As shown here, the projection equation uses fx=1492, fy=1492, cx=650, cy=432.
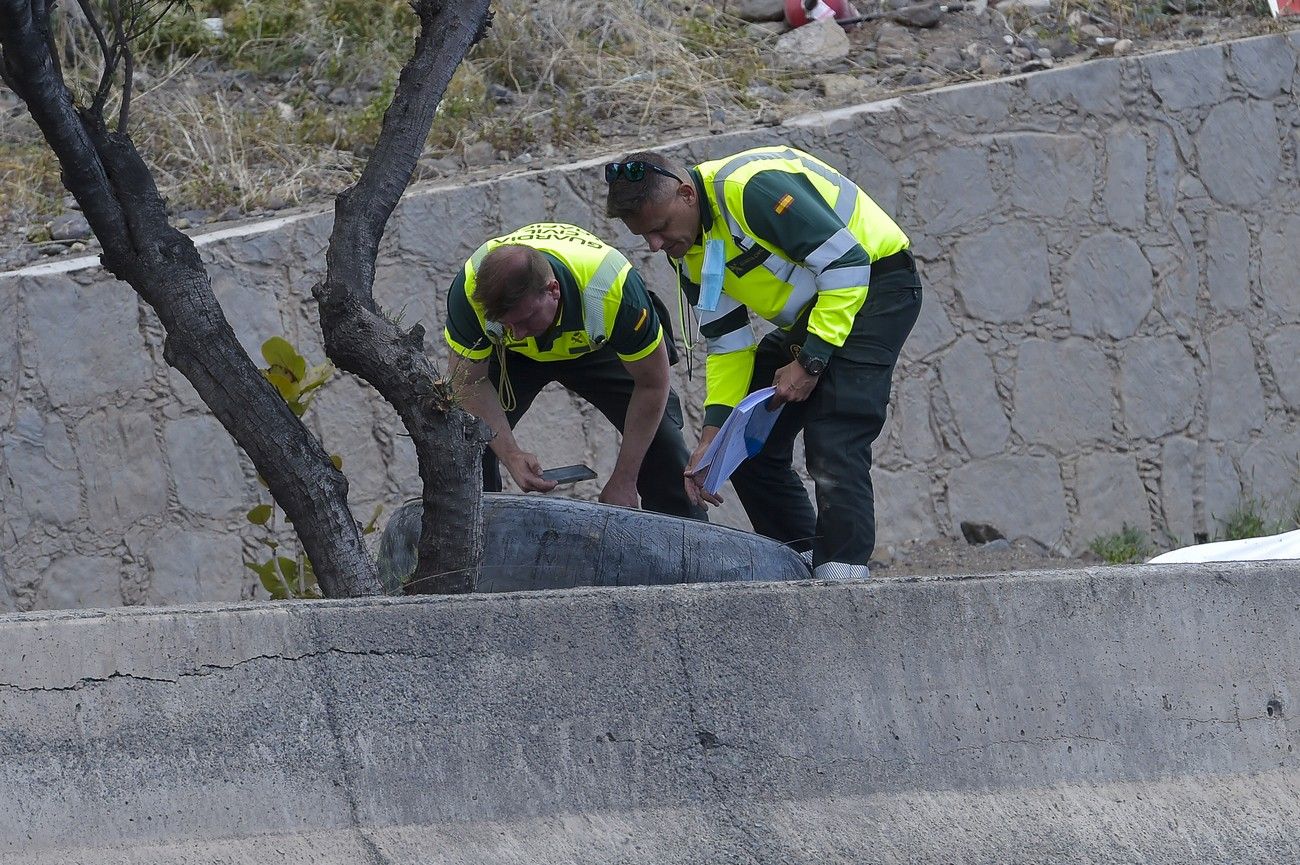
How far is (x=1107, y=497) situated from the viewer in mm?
7004

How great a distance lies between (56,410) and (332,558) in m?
2.89

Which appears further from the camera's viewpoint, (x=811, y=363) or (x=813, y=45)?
(x=813, y=45)

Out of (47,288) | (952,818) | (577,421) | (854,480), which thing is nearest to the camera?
(952,818)

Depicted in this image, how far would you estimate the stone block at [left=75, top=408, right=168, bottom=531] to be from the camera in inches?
227

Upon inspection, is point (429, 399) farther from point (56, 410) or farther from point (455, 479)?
point (56, 410)

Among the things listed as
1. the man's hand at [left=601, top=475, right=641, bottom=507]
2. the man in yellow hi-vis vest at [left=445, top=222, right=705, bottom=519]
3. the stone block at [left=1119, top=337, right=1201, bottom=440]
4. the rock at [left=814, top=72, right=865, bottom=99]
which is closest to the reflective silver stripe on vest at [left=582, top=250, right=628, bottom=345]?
the man in yellow hi-vis vest at [left=445, top=222, right=705, bottom=519]

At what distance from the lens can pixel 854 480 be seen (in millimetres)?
4023

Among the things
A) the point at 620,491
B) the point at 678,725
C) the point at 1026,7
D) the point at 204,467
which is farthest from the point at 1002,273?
the point at 678,725

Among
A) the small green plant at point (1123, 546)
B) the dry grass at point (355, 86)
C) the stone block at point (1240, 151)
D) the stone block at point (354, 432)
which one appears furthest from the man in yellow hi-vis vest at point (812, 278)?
the stone block at point (1240, 151)

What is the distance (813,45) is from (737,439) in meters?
4.03

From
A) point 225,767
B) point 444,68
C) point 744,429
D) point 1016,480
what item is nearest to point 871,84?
point 1016,480

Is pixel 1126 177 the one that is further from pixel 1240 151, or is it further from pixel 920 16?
pixel 920 16

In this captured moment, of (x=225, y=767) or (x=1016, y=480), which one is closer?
(x=225, y=767)

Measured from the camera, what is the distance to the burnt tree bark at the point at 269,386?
129 inches
